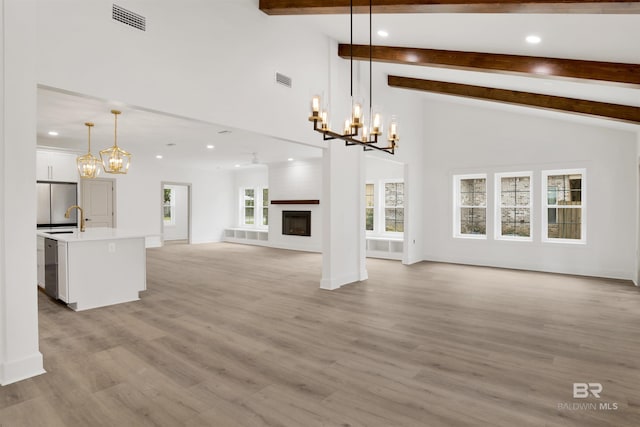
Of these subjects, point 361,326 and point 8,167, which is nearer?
point 8,167

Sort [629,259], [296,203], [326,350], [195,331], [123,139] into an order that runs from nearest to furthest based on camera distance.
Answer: [326,350] < [195,331] < [629,259] < [123,139] < [296,203]

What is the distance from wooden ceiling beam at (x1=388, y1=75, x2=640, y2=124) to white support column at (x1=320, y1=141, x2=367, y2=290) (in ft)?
6.13

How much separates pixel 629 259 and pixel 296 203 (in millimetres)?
7656

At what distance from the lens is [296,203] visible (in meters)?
10.7

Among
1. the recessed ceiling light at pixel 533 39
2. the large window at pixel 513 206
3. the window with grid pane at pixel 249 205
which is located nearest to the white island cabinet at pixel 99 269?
the recessed ceiling light at pixel 533 39

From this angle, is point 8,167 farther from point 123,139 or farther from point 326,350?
point 123,139

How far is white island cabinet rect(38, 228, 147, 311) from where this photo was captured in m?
4.45

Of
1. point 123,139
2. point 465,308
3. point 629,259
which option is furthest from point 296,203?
point 629,259

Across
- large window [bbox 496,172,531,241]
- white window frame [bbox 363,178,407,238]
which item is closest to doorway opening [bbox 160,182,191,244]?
white window frame [bbox 363,178,407,238]

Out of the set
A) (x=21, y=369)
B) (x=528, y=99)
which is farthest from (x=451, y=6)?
(x=21, y=369)

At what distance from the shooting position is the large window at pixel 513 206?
7.45 meters

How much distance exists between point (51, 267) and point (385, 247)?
22.5 ft

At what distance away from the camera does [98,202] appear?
9.50 m

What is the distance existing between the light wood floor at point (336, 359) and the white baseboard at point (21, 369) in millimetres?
77
